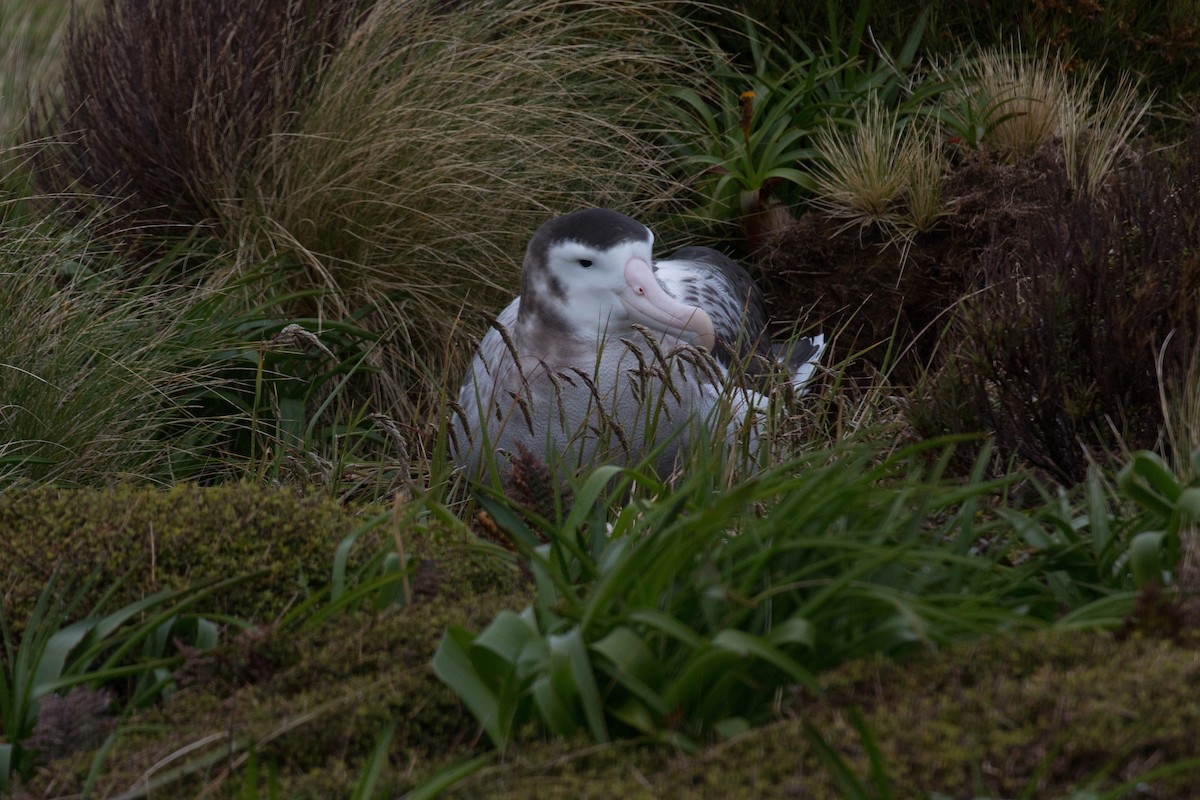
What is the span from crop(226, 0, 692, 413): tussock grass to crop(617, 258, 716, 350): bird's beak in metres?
0.96

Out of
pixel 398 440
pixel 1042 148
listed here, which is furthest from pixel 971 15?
pixel 398 440

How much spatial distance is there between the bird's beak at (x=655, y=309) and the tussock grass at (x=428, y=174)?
96cm

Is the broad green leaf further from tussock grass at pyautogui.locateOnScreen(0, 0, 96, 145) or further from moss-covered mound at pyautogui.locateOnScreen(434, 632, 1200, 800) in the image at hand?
tussock grass at pyautogui.locateOnScreen(0, 0, 96, 145)

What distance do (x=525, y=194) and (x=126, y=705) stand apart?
2.89 m

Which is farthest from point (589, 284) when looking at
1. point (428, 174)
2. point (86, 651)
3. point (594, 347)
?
point (86, 651)

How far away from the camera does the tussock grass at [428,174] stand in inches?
182

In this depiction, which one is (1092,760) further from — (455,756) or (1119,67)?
(1119,67)

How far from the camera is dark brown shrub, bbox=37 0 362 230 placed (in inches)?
185

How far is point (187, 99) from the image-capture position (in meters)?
4.76

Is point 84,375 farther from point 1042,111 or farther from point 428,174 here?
point 1042,111

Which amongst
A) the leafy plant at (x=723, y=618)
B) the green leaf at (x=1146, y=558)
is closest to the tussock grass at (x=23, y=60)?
the leafy plant at (x=723, y=618)

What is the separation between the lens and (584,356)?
11.9ft

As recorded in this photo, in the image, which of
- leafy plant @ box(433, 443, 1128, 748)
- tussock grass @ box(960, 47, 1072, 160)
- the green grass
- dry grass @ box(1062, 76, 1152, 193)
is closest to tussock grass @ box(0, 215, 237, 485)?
the green grass

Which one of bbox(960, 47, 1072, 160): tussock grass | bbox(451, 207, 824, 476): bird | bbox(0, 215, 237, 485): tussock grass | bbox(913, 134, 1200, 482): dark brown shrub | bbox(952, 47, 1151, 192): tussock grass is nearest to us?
bbox(913, 134, 1200, 482): dark brown shrub
